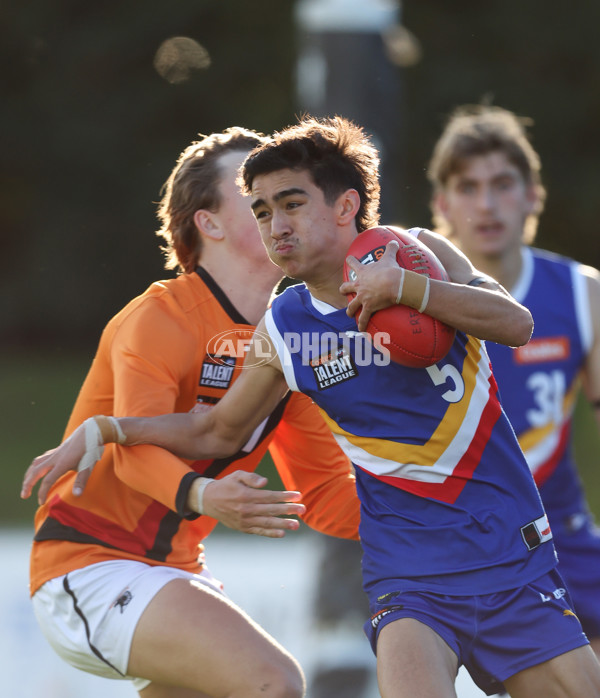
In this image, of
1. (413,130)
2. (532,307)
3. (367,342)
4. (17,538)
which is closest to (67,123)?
(413,130)

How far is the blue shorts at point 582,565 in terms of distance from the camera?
4457mm

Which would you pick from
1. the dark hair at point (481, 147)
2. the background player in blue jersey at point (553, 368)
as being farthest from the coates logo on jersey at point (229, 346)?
the dark hair at point (481, 147)

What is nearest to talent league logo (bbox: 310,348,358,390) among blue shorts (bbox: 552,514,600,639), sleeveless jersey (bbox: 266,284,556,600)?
sleeveless jersey (bbox: 266,284,556,600)

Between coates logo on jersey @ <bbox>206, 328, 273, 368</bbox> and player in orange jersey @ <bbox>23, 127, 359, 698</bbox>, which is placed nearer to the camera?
player in orange jersey @ <bbox>23, 127, 359, 698</bbox>

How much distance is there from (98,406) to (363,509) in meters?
0.99

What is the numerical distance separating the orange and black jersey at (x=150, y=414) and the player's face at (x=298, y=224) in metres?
0.51

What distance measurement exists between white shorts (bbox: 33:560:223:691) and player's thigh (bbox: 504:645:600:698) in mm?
1084

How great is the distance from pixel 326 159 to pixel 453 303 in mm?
622

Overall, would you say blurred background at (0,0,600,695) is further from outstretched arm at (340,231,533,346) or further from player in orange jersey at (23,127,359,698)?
outstretched arm at (340,231,533,346)

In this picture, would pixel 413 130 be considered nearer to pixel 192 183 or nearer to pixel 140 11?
pixel 140 11

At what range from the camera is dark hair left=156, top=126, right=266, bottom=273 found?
358 cm

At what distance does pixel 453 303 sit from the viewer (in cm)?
279

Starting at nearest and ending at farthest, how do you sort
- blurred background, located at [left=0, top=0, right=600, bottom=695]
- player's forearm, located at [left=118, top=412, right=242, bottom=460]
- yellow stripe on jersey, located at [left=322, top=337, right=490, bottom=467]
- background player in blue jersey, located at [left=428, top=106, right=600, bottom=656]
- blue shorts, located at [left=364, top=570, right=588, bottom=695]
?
blue shorts, located at [left=364, top=570, right=588, bottom=695], yellow stripe on jersey, located at [left=322, top=337, right=490, bottom=467], player's forearm, located at [left=118, top=412, right=242, bottom=460], background player in blue jersey, located at [left=428, top=106, right=600, bottom=656], blurred background, located at [left=0, top=0, right=600, bottom=695]

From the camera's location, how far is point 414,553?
296 cm
